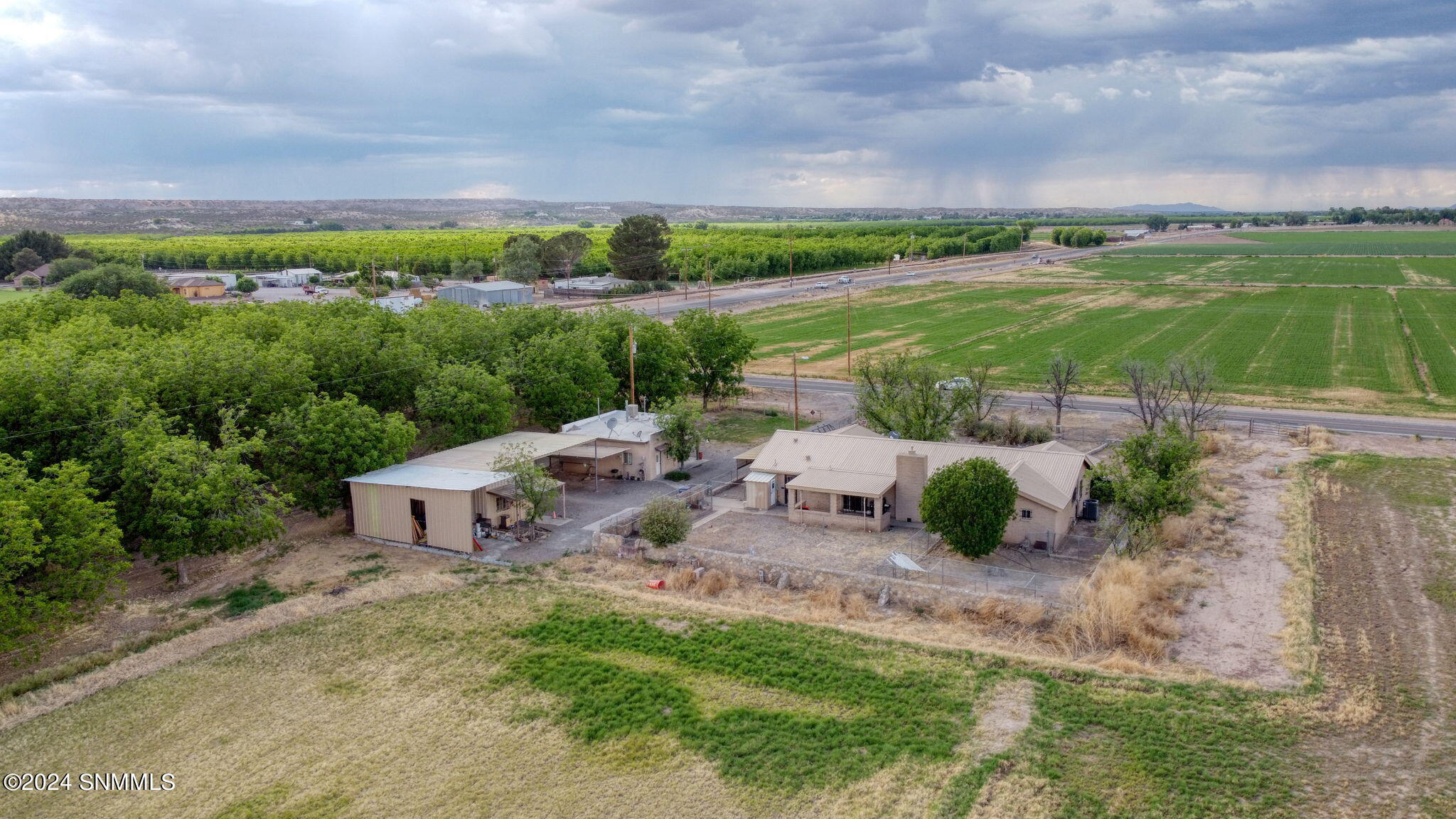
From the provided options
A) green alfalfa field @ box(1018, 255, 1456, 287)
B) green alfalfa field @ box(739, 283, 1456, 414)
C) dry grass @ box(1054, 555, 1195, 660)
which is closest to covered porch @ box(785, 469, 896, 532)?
dry grass @ box(1054, 555, 1195, 660)

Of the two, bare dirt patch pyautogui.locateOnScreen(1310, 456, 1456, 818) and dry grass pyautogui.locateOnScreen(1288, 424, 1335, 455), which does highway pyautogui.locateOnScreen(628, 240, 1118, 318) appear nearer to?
dry grass pyautogui.locateOnScreen(1288, 424, 1335, 455)

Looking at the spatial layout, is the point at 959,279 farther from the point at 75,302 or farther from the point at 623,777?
the point at 623,777

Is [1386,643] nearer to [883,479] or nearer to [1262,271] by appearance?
[883,479]

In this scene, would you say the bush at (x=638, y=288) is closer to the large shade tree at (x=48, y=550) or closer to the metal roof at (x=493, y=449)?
the metal roof at (x=493, y=449)

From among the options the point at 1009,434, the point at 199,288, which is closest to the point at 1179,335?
the point at 1009,434

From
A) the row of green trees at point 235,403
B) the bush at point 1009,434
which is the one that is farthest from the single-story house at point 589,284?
the bush at point 1009,434

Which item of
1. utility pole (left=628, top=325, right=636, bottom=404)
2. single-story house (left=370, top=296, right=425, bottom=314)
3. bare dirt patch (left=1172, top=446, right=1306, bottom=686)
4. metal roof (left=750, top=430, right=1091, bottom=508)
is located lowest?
bare dirt patch (left=1172, top=446, right=1306, bottom=686)

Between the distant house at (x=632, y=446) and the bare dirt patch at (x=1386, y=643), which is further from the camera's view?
the distant house at (x=632, y=446)

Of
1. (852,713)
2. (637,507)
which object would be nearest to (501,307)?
(637,507)
